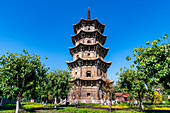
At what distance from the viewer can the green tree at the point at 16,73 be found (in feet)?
46.2

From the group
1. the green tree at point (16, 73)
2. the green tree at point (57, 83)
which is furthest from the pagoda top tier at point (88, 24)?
the green tree at point (16, 73)

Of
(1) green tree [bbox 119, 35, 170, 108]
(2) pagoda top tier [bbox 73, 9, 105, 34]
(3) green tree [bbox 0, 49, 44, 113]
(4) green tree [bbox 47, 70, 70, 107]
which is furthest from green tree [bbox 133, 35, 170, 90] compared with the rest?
(2) pagoda top tier [bbox 73, 9, 105, 34]

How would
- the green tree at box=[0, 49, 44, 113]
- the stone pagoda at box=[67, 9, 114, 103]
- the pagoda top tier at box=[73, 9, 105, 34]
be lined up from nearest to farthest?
the green tree at box=[0, 49, 44, 113]
the stone pagoda at box=[67, 9, 114, 103]
the pagoda top tier at box=[73, 9, 105, 34]

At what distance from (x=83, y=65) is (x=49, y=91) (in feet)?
48.6

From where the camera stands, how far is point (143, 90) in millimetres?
21891

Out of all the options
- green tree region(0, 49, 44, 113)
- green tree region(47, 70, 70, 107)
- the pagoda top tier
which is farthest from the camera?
the pagoda top tier

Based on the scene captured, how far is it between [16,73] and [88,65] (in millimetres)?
23257

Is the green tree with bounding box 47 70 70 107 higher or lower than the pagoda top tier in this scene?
lower

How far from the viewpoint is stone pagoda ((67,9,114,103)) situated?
33.2 m

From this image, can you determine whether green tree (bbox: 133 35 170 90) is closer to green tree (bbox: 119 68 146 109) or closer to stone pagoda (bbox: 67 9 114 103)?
green tree (bbox: 119 68 146 109)

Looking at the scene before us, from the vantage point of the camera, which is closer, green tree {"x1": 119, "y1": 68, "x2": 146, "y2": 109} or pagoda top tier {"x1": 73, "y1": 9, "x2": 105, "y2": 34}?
green tree {"x1": 119, "y1": 68, "x2": 146, "y2": 109}

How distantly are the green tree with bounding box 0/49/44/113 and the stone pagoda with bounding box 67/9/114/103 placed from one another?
16.1m

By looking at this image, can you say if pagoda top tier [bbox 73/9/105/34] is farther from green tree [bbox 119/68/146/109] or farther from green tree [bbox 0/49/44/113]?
green tree [bbox 0/49/44/113]

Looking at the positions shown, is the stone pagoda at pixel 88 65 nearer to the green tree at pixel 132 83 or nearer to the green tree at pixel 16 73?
the green tree at pixel 132 83
